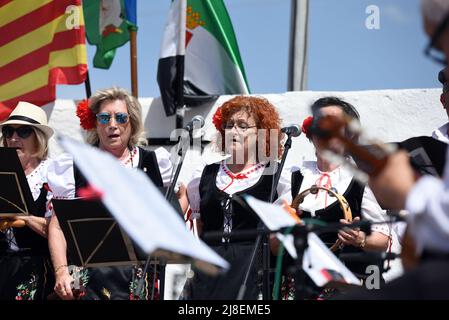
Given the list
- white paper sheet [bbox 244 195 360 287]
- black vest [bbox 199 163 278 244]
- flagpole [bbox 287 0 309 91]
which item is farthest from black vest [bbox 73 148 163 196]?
A: flagpole [bbox 287 0 309 91]

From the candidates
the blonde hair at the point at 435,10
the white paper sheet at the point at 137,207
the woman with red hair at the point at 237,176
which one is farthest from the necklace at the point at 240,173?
the blonde hair at the point at 435,10

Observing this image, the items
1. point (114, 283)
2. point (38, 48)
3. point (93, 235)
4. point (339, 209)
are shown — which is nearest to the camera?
point (93, 235)

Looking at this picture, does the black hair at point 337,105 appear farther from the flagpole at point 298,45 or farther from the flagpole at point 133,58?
the flagpole at point 133,58

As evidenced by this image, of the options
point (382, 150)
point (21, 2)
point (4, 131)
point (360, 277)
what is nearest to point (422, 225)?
point (382, 150)

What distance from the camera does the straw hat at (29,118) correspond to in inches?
221

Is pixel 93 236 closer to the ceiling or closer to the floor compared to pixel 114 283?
closer to the ceiling

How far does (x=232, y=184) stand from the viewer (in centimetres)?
494

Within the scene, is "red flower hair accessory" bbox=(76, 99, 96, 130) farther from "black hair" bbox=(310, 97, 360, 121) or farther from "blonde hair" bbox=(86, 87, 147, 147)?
"black hair" bbox=(310, 97, 360, 121)

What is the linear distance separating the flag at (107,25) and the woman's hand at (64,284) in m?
4.00

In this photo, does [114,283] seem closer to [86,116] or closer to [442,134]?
[86,116]

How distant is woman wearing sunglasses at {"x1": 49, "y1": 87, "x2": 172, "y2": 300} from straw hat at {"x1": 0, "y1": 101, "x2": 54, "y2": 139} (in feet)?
1.62

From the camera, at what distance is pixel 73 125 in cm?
706

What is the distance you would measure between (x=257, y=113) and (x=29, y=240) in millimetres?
1798

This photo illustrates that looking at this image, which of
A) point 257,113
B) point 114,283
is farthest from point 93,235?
point 257,113
